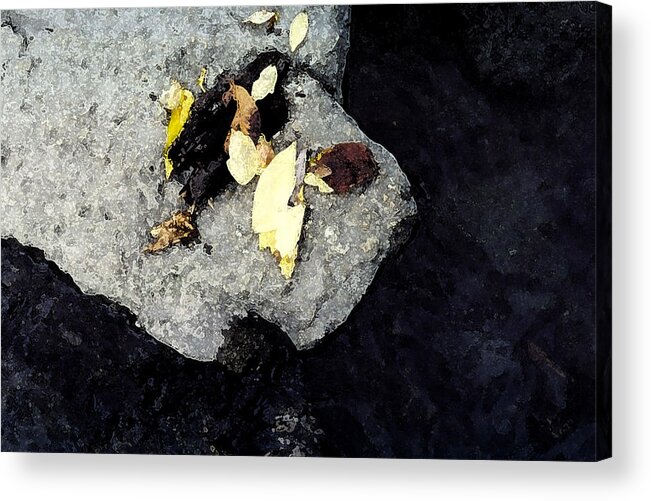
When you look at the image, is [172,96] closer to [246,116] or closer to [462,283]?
[246,116]

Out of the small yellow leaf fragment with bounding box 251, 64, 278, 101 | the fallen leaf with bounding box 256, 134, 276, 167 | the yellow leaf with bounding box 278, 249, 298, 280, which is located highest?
the small yellow leaf fragment with bounding box 251, 64, 278, 101

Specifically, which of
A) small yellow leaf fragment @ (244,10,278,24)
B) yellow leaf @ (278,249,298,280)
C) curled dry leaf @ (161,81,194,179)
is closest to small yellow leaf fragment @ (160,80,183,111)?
curled dry leaf @ (161,81,194,179)

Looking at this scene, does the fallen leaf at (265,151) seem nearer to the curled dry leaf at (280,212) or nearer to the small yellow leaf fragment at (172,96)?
the curled dry leaf at (280,212)

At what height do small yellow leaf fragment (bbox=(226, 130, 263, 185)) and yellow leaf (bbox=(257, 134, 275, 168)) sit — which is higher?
yellow leaf (bbox=(257, 134, 275, 168))

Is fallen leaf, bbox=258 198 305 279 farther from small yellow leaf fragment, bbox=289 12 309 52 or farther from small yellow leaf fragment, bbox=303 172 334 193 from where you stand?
small yellow leaf fragment, bbox=289 12 309 52

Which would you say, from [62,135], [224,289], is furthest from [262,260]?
[62,135]

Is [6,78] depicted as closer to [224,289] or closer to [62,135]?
[62,135]

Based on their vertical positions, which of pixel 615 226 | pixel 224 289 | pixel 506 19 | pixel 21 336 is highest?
pixel 506 19
